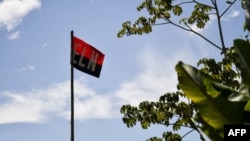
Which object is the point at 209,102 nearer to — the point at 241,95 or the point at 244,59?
the point at 241,95

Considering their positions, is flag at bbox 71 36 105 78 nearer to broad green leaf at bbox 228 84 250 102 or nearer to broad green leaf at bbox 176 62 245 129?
broad green leaf at bbox 176 62 245 129

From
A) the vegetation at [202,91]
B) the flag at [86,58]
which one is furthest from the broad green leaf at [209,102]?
the flag at [86,58]

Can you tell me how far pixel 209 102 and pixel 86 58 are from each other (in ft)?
40.7

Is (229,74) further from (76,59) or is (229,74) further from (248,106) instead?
(76,59)

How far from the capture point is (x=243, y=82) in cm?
337

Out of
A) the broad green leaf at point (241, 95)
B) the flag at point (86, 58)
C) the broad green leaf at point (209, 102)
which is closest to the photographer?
the broad green leaf at point (241, 95)

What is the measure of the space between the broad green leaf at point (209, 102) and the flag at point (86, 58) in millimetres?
12014

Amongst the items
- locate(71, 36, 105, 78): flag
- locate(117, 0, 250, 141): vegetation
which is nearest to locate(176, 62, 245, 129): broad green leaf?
locate(117, 0, 250, 141): vegetation

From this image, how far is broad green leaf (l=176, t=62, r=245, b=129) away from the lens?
11.2 ft

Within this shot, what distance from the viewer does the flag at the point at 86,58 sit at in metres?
15.5

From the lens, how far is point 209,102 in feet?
11.5

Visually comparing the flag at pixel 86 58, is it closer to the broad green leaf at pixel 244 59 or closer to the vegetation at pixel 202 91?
the vegetation at pixel 202 91

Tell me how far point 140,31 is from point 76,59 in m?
5.03

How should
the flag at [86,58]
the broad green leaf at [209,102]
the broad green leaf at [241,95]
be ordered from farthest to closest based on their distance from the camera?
the flag at [86,58]
the broad green leaf at [209,102]
the broad green leaf at [241,95]
